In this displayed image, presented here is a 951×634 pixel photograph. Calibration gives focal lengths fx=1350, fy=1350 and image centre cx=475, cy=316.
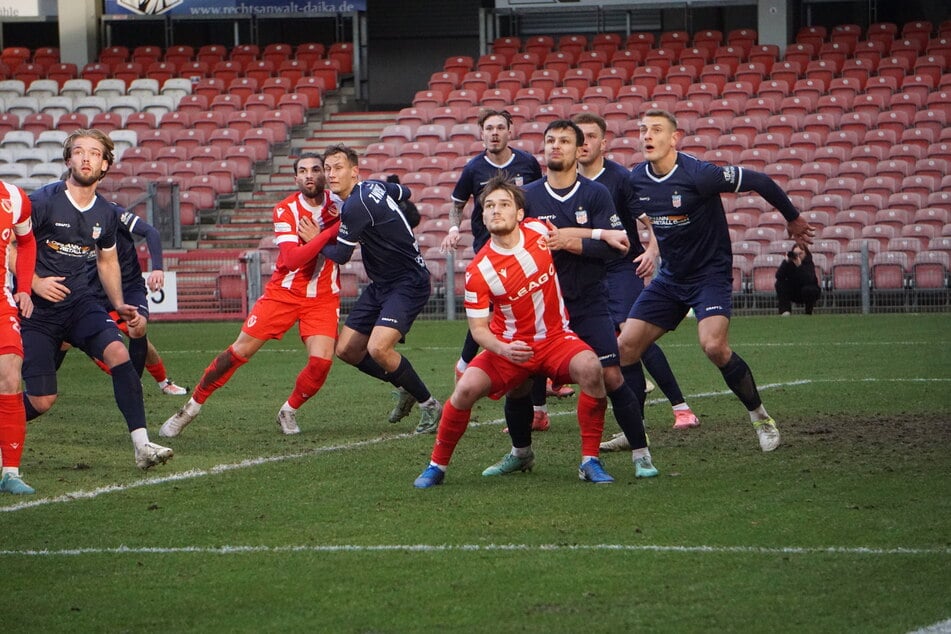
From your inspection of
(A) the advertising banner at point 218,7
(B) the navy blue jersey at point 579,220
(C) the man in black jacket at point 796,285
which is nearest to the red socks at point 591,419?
(B) the navy blue jersey at point 579,220

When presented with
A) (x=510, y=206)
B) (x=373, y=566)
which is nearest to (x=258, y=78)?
(x=510, y=206)

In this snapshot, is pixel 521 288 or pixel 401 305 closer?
pixel 521 288

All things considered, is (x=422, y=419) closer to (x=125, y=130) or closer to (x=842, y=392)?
(x=842, y=392)

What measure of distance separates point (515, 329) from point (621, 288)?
8.98ft

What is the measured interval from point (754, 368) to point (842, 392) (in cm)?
247

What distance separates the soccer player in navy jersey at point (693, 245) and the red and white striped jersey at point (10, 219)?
12.7ft

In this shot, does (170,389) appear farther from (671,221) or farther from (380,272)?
(671,221)

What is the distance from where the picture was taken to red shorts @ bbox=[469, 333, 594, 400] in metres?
7.57

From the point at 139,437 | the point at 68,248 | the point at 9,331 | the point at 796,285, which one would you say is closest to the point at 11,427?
the point at 9,331

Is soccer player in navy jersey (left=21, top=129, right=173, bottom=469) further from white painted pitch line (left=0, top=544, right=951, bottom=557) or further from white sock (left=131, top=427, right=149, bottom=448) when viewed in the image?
white painted pitch line (left=0, top=544, right=951, bottom=557)

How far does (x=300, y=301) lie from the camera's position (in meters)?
10.5

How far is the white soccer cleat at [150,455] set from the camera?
8422mm

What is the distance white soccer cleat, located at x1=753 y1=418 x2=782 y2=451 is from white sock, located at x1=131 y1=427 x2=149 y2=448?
3.95 meters

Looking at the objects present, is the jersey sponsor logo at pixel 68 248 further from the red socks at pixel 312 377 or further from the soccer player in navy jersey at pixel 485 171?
the soccer player in navy jersey at pixel 485 171
